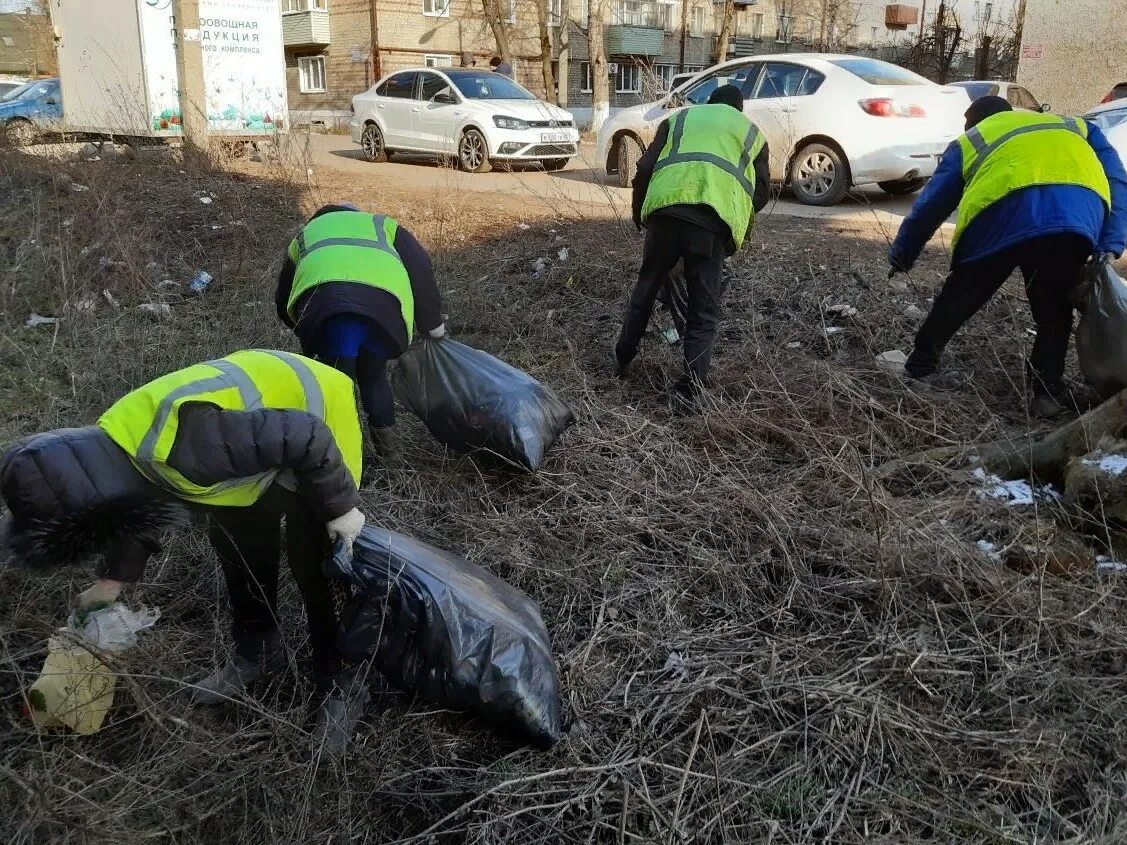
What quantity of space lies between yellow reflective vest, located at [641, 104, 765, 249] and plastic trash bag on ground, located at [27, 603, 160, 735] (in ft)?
8.33

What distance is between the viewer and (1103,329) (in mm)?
3449

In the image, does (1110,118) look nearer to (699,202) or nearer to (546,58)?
(699,202)

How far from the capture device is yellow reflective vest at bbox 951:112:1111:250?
345 centimetres

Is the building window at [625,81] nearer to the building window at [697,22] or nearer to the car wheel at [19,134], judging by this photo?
the building window at [697,22]

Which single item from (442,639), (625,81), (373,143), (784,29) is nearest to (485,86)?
(373,143)

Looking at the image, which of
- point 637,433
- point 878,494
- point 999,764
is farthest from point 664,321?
point 999,764

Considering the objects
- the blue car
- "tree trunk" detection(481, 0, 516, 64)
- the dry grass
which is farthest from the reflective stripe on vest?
"tree trunk" detection(481, 0, 516, 64)

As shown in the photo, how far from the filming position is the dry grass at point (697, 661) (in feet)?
6.08

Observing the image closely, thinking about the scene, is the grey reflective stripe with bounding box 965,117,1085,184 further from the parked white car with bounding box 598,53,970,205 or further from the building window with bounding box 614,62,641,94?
the building window with bounding box 614,62,641,94

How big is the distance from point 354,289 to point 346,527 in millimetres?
1076

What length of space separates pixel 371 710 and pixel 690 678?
782 millimetres

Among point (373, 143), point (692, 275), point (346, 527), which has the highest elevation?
point (373, 143)

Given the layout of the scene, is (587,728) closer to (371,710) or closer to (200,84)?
(371,710)

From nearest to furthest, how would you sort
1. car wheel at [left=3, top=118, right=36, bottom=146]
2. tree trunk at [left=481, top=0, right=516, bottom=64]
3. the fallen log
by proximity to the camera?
the fallen log
car wheel at [left=3, top=118, right=36, bottom=146]
tree trunk at [left=481, top=0, right=516, bottom=64]
